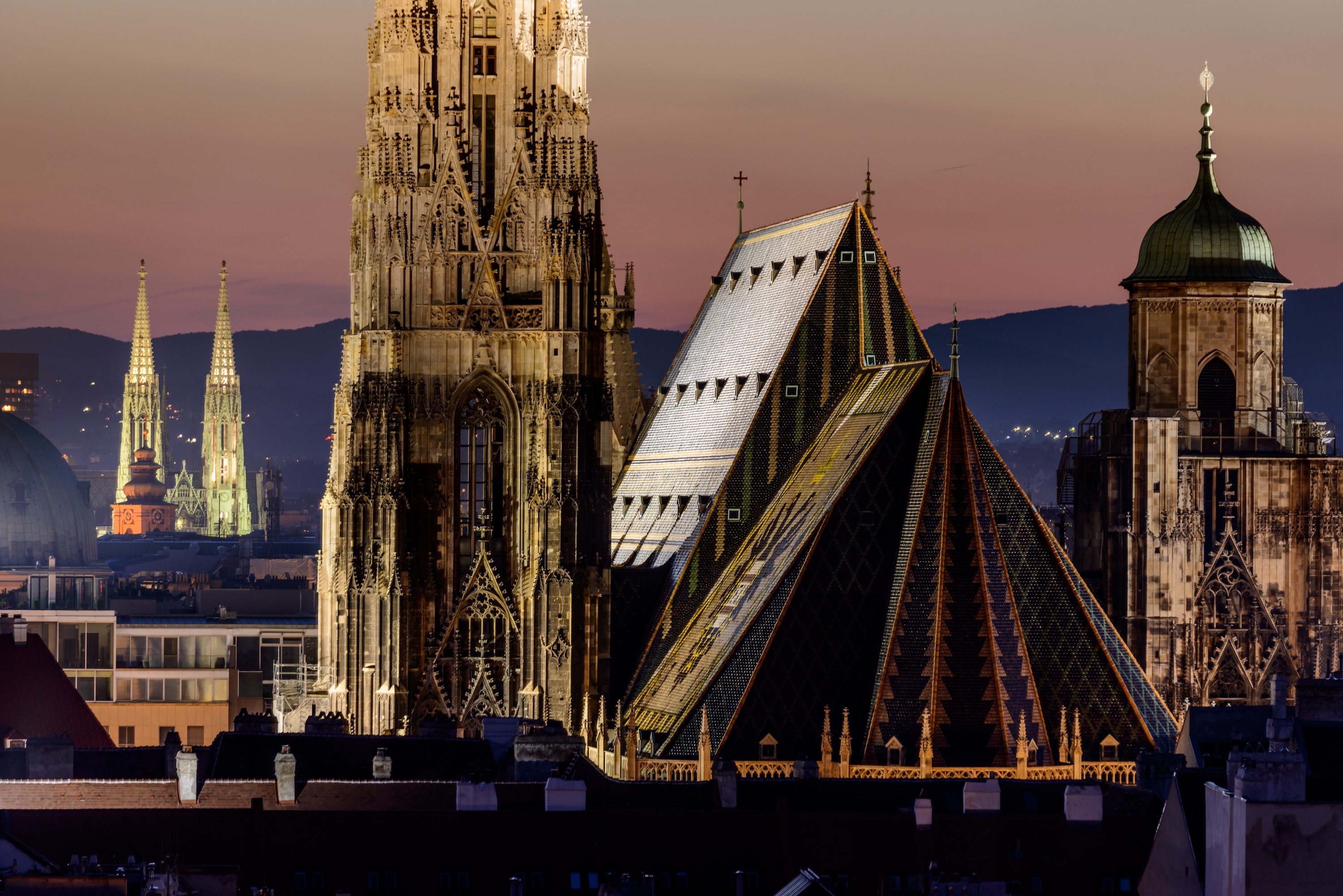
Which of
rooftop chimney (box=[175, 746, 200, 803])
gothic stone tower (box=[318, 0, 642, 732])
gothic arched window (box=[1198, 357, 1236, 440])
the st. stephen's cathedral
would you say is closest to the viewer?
rooftop chimney (box=[175, 746, 200, 803])

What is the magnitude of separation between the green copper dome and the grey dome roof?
82079mm

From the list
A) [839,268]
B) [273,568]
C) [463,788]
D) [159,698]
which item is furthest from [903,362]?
[273,568]

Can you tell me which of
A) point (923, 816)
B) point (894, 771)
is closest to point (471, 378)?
point (894, 771)

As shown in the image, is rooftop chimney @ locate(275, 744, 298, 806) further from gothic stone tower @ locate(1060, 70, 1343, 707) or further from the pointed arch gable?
the pointed arch gable

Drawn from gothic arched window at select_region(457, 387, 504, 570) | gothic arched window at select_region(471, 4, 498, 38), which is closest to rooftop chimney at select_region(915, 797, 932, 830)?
gothic arched window at select_region(457, 387, 504, 570)

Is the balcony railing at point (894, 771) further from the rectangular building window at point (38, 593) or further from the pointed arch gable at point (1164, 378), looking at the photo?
the rectangular building window at point (38, 593)

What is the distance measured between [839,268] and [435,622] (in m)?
18.2

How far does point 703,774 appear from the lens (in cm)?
7519

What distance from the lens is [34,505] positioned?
161 meters

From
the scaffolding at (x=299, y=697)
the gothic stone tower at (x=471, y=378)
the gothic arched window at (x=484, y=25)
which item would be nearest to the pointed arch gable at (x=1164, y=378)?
the gothic stone tower at (x=471, y=378)

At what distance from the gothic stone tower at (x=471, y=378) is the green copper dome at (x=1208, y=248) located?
21161 mm

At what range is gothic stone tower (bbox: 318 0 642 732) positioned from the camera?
8769cm

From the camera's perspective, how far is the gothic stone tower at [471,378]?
288 ft

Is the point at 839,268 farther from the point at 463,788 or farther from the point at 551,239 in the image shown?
the point at 463,788
